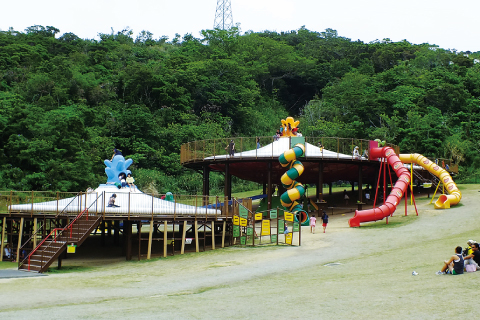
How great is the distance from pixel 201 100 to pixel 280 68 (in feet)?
70.4

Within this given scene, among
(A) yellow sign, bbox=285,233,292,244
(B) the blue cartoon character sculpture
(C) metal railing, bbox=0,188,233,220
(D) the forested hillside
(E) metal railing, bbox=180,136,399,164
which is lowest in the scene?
(A) yellow sign, bbox=285,233,292,244

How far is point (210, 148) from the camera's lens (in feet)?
152

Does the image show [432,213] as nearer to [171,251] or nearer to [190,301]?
[171,251]

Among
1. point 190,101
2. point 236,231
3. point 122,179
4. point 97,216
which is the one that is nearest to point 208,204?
point 236,231

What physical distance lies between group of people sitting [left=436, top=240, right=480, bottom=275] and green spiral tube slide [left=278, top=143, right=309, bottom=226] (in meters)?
19.6

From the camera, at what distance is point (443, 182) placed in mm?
43531

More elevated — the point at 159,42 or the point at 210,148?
the point at 159,42

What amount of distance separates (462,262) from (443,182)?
86.4 feet

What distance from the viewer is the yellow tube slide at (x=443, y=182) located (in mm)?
40406

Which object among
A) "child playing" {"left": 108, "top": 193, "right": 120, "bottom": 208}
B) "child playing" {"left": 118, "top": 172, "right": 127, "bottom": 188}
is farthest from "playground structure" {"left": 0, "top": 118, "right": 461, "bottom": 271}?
"child playing" {"left": 118, "top": 172, "right": 127, "bottom": 188}

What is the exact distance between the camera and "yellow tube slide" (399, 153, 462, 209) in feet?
133

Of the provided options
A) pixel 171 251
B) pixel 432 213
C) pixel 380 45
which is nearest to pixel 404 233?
pixel 432 213

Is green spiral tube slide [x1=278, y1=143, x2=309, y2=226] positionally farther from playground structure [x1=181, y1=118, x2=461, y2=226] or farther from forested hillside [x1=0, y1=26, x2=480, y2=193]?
forested hillside [x1=0, y1=26, x2=480, y2=193]

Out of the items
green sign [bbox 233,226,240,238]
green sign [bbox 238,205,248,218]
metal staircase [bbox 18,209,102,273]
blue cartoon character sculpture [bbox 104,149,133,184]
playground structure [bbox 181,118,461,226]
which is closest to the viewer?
metal staircase [bbox 18,209,102,273]
